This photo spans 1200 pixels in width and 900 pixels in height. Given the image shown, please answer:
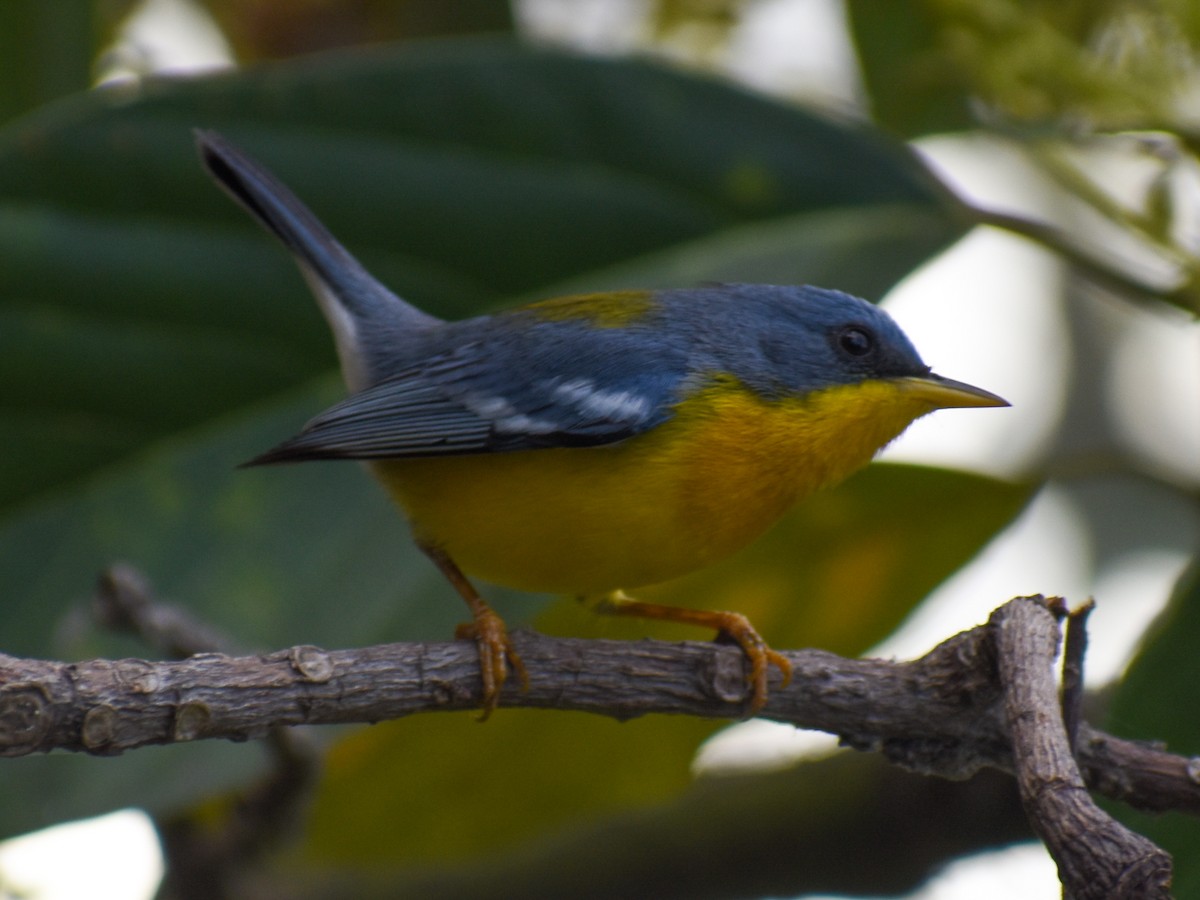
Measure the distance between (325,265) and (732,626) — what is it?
151 centimetres

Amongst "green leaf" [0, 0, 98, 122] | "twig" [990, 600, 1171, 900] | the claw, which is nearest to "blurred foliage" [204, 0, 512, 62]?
"green leaf" [0, 0, 98, 122]

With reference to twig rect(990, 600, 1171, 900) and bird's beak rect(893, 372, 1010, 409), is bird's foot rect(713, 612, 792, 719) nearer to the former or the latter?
twig rect(990, 600, 1171, 900)

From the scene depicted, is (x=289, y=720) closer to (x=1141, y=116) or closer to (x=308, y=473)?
(x=308, y=473)

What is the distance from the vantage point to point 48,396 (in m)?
3.83

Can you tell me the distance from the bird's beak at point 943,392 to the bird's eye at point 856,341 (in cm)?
14

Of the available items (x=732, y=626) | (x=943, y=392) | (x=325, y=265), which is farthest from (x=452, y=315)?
(x=943, y=392)

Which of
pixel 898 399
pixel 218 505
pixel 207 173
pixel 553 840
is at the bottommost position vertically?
pixel 553 840

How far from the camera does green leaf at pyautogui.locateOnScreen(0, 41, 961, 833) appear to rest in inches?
149

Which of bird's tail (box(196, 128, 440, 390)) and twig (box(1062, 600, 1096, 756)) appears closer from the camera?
twig (box(1062, 600, 1096, 756))

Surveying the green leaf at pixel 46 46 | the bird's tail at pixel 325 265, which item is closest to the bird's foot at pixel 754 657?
the bird's tail at pixel 325 265

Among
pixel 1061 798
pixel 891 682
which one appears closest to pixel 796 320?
pixel 891 682

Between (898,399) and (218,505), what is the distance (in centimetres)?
180

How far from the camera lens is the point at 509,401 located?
3.40 metres

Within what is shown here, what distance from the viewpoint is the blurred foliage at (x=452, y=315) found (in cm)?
377
